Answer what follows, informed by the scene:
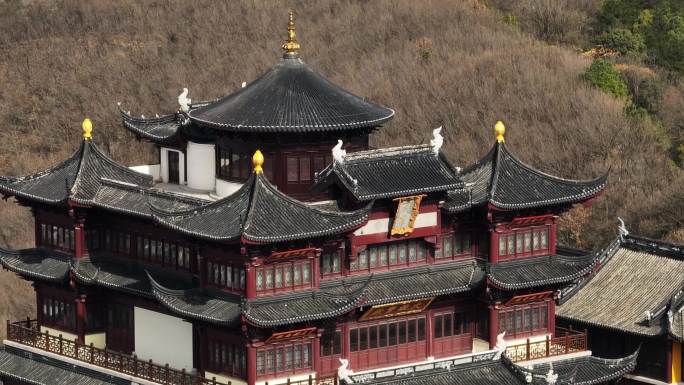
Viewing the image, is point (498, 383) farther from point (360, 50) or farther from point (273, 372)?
point (360, 50)

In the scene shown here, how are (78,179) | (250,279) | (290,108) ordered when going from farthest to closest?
1. (78,179)
2. (290,108)
3. (250,279)

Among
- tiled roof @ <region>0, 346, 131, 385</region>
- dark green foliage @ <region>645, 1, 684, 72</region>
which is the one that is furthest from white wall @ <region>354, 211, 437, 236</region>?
dark green foliage @ <region>645, 1, 684, 72</region>

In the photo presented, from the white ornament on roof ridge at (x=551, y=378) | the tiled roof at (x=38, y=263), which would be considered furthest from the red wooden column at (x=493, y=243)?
the tiled roof at (x=38, y=263)

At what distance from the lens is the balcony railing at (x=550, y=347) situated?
→ 55.2 meters

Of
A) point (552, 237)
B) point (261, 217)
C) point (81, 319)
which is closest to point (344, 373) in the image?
point (261, 217)

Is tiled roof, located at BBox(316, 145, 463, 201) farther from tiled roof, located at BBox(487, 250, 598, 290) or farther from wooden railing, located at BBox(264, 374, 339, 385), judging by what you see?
wooden railing, located at BBox(264, 374, 339, 385)

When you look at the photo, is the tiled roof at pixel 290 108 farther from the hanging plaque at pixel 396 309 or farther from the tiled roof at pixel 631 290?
the tiled roof at pixel 631 290

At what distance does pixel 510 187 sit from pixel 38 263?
585 inches

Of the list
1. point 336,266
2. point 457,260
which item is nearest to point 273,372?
point 336,266

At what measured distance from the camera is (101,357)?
181ft

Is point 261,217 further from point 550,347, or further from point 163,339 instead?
point 550,347

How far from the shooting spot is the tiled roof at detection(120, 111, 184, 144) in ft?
189

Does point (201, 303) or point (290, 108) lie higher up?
point (290, 108)

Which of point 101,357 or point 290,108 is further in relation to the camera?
point 101,357
